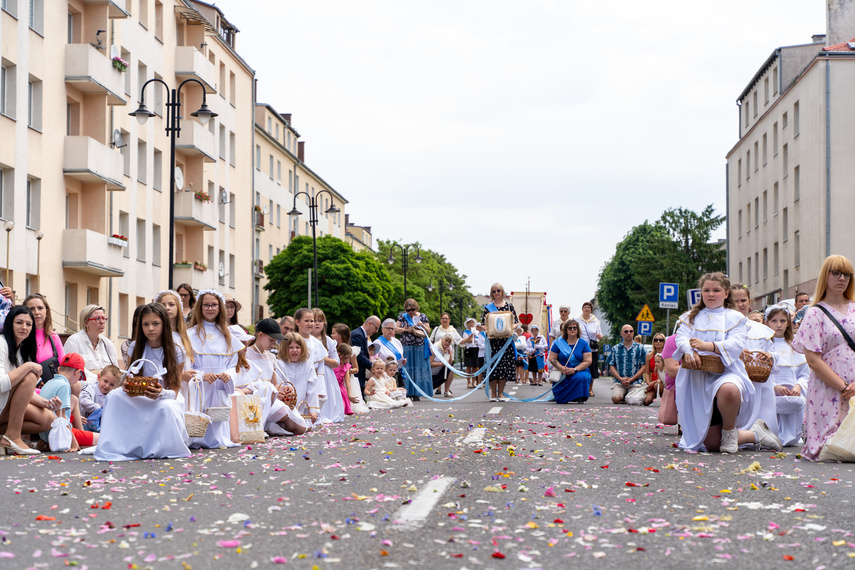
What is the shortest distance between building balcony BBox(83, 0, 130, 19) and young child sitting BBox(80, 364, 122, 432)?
86.5ft

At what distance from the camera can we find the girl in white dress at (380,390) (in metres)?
20.8

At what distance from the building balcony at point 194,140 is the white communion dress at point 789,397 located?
38.9m

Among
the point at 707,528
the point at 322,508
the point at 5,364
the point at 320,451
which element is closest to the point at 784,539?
the point at 707,528

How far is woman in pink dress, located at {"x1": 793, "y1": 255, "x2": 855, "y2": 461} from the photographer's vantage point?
1005cm

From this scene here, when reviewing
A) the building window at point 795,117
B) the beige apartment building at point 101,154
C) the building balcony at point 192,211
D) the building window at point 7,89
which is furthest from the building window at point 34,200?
the building window at point 795,117

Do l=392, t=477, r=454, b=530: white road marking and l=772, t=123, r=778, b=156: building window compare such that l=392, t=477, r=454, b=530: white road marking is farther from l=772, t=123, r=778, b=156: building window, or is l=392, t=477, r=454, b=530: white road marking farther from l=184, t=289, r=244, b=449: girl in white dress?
l=772, t=123, r=778, b=156: building window

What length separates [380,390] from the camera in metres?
21.4

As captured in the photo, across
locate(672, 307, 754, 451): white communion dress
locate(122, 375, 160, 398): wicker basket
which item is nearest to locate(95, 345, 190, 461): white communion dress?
locate(122, 375, 160, 398): wicker basket

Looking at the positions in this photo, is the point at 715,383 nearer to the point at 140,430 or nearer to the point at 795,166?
the point at 140,430

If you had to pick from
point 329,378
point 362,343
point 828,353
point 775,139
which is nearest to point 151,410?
point 329,378

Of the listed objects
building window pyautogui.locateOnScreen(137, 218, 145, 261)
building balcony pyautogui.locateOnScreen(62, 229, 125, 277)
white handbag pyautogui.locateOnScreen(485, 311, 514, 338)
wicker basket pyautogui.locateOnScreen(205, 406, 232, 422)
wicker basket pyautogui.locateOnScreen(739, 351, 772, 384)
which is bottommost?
wicker basket pyautogui.locateOnScreen(205, 406, 232, 422)

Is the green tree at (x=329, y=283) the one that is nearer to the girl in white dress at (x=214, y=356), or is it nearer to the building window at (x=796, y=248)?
the building window at (x=796, y=248)

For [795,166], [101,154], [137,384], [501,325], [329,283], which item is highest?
[795,166]

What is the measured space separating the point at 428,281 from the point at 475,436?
99005 millimetres
